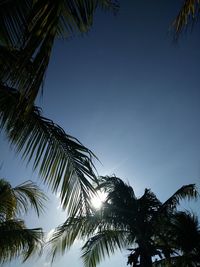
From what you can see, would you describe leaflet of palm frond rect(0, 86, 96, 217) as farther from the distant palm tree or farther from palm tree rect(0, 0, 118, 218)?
the distant palm tree

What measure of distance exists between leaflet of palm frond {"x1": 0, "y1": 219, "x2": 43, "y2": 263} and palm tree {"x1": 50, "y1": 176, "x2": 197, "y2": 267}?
2.64m

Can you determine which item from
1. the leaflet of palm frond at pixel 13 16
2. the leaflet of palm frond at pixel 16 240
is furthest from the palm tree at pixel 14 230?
the leaflet of palm frond at pixel 13 16

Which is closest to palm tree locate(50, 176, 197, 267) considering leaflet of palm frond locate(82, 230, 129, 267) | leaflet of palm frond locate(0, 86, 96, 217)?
leaflet of palm frond locate(82, 230, 129, 267)

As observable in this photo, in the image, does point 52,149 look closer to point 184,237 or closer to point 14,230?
point 14,230

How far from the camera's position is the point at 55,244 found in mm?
10672

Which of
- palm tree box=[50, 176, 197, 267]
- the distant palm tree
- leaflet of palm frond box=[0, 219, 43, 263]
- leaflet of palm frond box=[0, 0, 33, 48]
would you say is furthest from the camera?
the distant palm tree

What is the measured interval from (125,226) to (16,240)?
572cm

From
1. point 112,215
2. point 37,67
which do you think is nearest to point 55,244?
point 112,215

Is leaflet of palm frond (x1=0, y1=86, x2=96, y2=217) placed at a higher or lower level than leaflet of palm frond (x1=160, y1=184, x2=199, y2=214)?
lower

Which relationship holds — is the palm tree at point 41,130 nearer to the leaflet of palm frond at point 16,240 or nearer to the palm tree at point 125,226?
the leaflet of palm frond at point 16,240

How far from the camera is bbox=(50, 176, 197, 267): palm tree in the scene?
11.0 m

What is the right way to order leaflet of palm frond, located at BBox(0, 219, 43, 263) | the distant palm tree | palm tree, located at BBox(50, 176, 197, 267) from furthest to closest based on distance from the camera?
the distant palm tree, palm tree, located at BBox(50, 176, 197, 267), leaflet of palm frond, located at BBox(0, 219, 43, 263)

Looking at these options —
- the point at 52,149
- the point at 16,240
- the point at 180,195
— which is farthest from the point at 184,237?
the point at 52,149

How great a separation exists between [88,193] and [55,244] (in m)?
6.78
